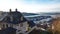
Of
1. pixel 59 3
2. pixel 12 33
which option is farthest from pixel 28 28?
pixel 59 3

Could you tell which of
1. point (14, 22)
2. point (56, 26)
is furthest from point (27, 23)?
point (56, 26)

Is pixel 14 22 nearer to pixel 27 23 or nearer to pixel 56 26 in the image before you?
pixel 27 23

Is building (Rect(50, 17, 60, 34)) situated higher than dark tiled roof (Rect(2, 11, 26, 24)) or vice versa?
dark tiled roof (Rect(2, 11, 26, 24))

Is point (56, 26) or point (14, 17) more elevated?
point (14, 17)

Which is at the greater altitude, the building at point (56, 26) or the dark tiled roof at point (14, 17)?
the dark tiled roof at point (14, 17)

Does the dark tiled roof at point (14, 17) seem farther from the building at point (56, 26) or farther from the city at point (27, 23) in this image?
the building at point (56, 26)

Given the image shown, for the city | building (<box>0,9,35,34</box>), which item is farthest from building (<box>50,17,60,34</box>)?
building (<box>0,9,35,34</box>)

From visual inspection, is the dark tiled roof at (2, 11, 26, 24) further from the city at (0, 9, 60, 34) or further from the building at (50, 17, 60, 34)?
the building at (50, 17, 60, 34)

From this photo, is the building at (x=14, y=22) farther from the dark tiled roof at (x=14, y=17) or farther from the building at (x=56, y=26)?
the building at (x=56, y=26)

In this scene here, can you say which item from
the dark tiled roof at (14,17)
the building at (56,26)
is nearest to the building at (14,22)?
the dark tiled roof at (14,17)
